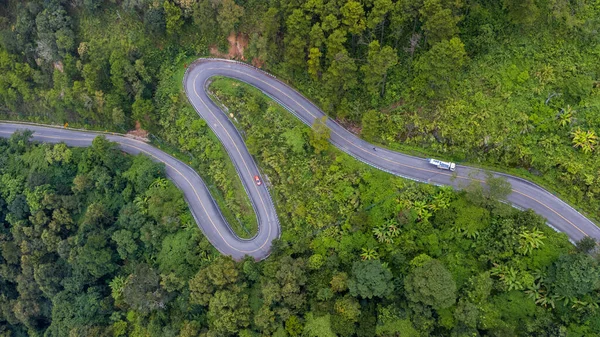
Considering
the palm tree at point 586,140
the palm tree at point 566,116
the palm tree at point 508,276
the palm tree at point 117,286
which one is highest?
the palm tree at point 566,116

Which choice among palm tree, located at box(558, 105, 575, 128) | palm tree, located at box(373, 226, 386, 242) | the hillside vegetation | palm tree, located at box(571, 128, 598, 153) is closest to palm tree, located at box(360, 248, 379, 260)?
palm tree, located at box(373, 226, 386, 242)

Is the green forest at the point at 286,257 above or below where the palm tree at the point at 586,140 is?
below

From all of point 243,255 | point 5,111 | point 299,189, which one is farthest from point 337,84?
point 5,111

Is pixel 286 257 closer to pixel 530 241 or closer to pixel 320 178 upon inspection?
pixel 320 178

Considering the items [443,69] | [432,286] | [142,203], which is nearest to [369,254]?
[432,286]

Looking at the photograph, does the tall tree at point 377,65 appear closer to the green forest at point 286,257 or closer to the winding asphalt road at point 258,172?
the winding asphalt road at point 258,172

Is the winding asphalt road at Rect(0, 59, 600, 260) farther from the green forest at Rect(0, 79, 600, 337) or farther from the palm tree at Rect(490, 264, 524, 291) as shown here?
the palm tree at Rect(490, 264, 524, 291)

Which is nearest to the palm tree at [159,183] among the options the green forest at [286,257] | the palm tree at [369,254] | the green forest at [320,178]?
the green forest at [286,257]
